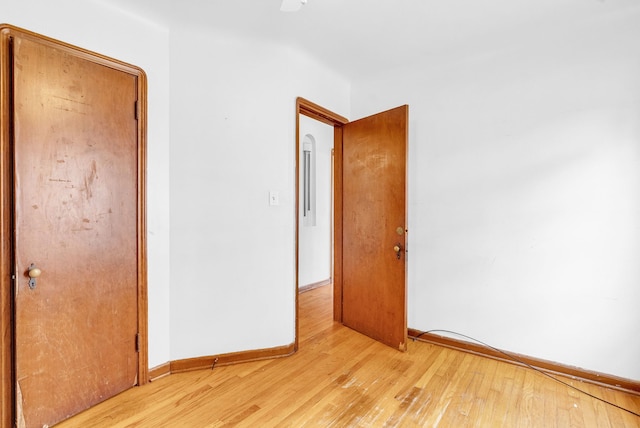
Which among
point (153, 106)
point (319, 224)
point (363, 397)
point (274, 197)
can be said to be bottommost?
point (363, 397)

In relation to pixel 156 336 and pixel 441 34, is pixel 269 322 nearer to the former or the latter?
pixel 156 336

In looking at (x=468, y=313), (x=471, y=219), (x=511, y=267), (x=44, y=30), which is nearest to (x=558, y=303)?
(x=511, y=267)

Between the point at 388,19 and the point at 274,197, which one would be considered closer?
the point at 388,19

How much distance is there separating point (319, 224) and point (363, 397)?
2822 mm

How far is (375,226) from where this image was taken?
9.05 ft

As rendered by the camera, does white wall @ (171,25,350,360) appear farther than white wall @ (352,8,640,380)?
Yes

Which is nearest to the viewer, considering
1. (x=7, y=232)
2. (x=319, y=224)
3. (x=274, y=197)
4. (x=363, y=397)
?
(x=7, y=232)

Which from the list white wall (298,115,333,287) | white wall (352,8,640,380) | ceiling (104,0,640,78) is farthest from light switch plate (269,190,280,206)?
white wall (298,115,333,287)

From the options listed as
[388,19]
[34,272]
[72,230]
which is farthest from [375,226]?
[34,272]

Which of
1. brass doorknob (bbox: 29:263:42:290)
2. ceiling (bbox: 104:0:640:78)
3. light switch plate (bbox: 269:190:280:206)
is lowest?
brass doorknob (bbox: 29:263:42:290)

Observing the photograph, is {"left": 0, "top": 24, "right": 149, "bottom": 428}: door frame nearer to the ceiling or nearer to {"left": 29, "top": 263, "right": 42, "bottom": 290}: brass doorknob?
{"left": 29, "top": 263, "right": 42, "bottom": 290}: brass doorknob

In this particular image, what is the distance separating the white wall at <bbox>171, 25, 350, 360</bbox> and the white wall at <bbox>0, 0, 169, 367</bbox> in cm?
6

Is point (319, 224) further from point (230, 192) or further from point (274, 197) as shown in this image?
point (230, 192)

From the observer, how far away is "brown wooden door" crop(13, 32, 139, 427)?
1.55 metres
